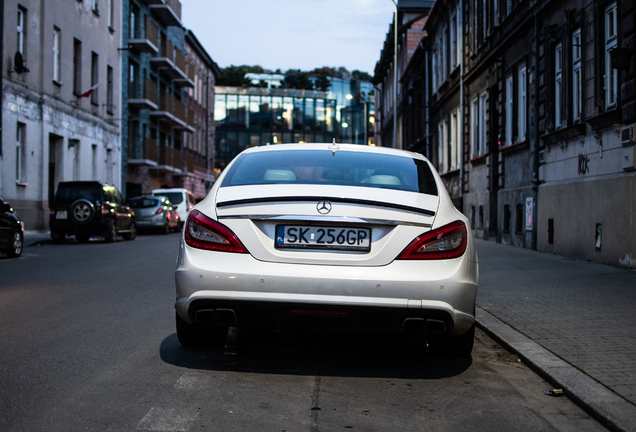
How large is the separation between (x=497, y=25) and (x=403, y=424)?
64.4ft

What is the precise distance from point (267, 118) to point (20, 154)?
203ft

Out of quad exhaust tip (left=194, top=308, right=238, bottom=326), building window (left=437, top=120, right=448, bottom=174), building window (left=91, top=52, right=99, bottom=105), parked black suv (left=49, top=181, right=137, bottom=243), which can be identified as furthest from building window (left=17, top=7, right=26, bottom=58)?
quad exhaust tip (left=194, top=308, right=238, bottom=326)

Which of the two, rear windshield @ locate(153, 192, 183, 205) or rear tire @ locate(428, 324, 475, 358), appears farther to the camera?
rear windshield @ locate(153, 192, 183, 205)

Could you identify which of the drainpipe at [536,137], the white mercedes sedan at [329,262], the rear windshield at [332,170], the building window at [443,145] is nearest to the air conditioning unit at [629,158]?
the drainpipe at [536,137]

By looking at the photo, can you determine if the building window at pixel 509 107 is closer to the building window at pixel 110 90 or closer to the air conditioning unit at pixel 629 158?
the air conditioning unit at pixel 629 158

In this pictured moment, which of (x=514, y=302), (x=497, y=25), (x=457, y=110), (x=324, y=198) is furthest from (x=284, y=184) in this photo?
(x=457, y=110)

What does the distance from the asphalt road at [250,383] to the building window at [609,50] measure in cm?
836

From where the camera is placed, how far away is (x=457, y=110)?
97.4ft

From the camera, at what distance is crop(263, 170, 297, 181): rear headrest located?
5.17m

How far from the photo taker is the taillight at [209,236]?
4.71 m

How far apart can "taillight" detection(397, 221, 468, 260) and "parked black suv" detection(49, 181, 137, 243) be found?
1831 cm

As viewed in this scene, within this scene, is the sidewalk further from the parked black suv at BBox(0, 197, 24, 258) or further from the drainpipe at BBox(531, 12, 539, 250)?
the parked black suv at BBox(0, 197, 24, 258)

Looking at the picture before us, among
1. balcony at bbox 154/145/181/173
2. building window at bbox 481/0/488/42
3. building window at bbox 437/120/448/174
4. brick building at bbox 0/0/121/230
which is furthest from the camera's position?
balcony at bbox 154/145/181/173

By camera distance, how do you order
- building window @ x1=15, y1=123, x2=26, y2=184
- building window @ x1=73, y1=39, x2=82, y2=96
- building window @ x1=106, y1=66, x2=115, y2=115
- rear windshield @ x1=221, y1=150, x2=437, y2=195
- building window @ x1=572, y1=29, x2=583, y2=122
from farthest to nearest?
building window @ x1=106, y1=66, x2=115, y2=115 < building window @ x1=73, y1=39, x2=82, y2=96 < building window @ x1=15, y1=123, x2=26, y2=184 < building window @ x1=572, y1=29, x2=583, y2=122 < rear windshield @ x1=221, y1=150, x2=437, y2=195
